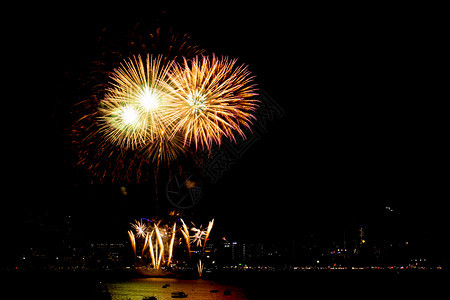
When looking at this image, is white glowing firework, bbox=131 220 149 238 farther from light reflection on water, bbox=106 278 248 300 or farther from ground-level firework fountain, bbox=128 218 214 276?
light reflection on water, bbox=106 278 248 300

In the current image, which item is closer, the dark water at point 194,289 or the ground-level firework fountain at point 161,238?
the dark water at point 194,289

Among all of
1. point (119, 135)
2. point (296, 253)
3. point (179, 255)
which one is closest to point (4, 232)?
point (179, 255)

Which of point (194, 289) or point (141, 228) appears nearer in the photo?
point (194, 289)

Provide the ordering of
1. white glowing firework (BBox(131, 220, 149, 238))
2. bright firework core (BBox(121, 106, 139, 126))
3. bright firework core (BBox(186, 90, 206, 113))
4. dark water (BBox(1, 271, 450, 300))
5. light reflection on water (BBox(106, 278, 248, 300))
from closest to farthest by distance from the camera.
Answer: bright firework core (BBox(186, 90, 206, 113)) < bright firework core (BBox(121, 106, 139, 126)) < dark water (BBox(1, 271, 450, 300)) < light reflection on water (BBox(106, 278, 248, 300)) < white glowing firework (BBox(131, 220, 149, 238))

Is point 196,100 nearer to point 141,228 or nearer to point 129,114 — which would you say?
point 129,114

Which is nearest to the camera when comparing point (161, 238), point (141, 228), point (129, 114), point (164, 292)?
point (129, 114)

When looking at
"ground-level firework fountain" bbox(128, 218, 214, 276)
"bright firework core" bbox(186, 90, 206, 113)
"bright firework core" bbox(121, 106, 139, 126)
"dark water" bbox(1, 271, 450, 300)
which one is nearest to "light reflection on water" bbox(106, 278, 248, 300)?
"dark water" bbox(1, 271, 450, 300)

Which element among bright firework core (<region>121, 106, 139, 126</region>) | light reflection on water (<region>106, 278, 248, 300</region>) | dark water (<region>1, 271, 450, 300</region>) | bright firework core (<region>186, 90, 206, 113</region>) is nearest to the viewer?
bright firework core (<region>186, 90, 206, 113</region>)

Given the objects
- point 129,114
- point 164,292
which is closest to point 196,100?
point 129,114

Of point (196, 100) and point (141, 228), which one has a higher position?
point (196, 100)

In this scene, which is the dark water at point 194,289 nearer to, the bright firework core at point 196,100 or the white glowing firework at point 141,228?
the white glowing firework at point 141,228

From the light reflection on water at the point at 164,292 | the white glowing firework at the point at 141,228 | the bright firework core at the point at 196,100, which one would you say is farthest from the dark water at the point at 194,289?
the bright firework core at the point at 196,100

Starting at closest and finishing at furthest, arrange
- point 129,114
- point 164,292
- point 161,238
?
point 129,114 < point 164,292 < point 161,238
